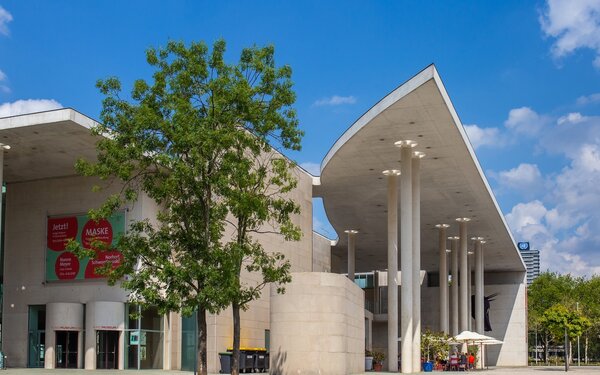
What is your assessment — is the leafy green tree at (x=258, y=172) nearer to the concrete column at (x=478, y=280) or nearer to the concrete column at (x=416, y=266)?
the concrete column at (x=416, y=266)

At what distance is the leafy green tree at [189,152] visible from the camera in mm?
21250

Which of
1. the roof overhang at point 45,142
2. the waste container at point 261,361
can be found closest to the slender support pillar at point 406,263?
the waste container at point 261,361

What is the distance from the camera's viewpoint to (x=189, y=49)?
75.8 feet

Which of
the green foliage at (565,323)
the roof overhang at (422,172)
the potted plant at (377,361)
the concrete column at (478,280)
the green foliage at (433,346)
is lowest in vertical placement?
the potted plant at (377,361)

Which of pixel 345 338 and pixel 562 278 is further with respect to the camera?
pixel 562 278

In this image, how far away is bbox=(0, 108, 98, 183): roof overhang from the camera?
31.6 meters

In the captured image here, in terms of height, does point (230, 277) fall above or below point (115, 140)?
below

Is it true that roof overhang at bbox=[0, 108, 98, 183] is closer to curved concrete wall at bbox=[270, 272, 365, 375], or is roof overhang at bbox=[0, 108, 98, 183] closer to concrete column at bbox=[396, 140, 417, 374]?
curved concrete wall at bbox=[270, 272, 365, 375]

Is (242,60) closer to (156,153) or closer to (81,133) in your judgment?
(156,153)

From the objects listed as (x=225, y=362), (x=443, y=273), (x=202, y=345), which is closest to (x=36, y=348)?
(x=225, y=362)

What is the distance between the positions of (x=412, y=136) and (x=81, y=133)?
1372 centimetres

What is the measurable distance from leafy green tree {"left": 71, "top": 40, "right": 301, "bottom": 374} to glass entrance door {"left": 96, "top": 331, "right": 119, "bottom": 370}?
638 inches

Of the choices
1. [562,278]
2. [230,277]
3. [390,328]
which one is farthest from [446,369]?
[562,278]

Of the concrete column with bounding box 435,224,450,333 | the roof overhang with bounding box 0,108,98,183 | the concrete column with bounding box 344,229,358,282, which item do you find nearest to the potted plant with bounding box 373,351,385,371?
the concrete column with bounding box 435,224,450,333
